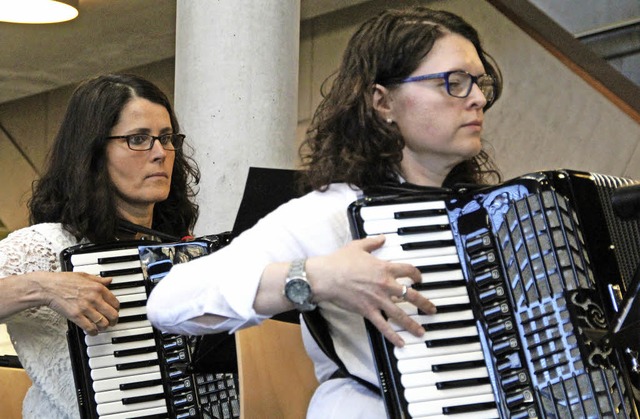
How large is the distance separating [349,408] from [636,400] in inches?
20.2

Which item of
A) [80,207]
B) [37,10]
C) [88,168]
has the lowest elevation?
[80,207]

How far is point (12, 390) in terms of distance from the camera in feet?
10.1

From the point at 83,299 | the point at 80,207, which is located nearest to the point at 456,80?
the point at 83,299

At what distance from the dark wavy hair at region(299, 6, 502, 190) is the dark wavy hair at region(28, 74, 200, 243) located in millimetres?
733

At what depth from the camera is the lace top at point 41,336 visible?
2.73 meters

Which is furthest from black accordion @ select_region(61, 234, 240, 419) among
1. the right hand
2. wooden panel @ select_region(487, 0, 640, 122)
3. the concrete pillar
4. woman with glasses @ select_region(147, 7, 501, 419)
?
wooden panel @ select_region(487, 0, 640, 122)

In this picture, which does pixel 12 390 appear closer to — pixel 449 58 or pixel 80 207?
pixel 80 207

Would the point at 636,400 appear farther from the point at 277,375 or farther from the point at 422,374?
the point at 277,375

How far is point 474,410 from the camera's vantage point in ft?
6.08

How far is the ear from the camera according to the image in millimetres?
2197

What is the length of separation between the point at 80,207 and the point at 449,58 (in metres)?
1.12

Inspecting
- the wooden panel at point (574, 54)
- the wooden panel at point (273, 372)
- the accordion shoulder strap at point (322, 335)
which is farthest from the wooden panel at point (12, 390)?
the wooden panel at point (574, 54)

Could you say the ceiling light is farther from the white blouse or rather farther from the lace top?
the white blouse

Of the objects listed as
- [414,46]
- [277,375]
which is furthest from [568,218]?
[277,375]
